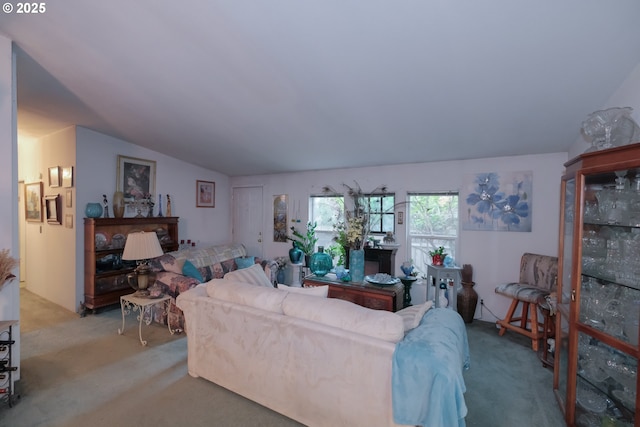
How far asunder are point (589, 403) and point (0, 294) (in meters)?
4.34

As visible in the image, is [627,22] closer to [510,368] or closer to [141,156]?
[510,368]

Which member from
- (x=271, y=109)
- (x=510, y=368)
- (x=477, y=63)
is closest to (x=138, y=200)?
(x=271, y=109)

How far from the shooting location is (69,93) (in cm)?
323

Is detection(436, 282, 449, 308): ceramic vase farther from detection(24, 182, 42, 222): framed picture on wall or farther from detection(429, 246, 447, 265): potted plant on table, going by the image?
detection(24, 182, 42, 222): framed picture on wall

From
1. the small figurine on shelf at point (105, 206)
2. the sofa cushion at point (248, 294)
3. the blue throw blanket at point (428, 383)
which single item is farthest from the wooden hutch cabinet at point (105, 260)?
the blue throw blanket at point (428, 383)

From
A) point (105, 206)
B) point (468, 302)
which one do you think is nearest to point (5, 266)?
point (105, 206)

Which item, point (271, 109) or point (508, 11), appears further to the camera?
point (271, 109)

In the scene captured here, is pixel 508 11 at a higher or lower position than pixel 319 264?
higher

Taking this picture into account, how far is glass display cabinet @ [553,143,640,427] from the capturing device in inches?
68.6

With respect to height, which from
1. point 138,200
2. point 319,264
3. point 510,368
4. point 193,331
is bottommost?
point 510,368

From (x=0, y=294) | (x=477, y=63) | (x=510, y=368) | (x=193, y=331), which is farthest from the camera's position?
(x=510, y=368)

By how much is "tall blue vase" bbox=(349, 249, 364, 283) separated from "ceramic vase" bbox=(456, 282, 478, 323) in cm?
152

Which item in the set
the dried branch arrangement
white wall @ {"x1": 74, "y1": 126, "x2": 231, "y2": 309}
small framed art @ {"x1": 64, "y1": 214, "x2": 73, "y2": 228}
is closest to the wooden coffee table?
the dried branch arrangement

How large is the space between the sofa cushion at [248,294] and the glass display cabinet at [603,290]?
79.5 inches
